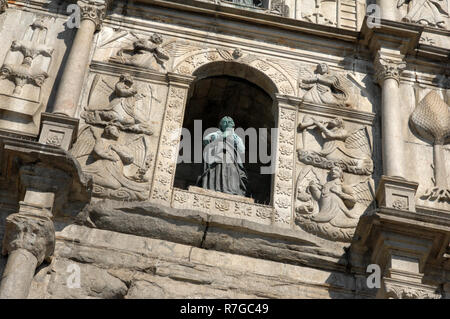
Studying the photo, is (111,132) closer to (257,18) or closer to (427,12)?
(257,18)

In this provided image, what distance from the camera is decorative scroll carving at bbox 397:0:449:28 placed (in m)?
11.2

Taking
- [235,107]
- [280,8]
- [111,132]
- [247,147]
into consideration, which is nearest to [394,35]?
[280,8]

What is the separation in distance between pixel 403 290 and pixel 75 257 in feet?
10.5

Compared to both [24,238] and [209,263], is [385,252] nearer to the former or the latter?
[209,263]

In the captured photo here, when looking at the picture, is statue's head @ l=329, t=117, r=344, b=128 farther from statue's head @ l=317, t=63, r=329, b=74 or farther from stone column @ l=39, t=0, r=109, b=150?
stone column @ l=39, t=0, r=109, b=150

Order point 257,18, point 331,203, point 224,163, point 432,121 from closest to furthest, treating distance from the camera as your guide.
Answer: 1. point 331,203
2. point 224,163
3. point 432,121
4. point 257,18

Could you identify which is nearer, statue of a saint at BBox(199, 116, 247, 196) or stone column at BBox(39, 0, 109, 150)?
stone column at BBox(39, 0, 109, 150)

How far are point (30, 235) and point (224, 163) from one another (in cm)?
287

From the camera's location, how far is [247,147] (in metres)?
11.2

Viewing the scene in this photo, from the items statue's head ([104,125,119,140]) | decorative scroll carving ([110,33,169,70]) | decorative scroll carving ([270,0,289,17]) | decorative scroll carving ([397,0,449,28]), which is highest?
decorative scroll carving ([397,0,449,28])

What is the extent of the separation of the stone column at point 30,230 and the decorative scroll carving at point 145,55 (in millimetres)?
2484

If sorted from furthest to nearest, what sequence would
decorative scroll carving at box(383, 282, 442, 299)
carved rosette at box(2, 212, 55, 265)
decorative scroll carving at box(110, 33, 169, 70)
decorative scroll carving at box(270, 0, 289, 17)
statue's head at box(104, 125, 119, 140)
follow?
decorative scroll carving at box(270, 0, 289, 17) < decorative scroll carving at box(110, 33, 169, 70) < statue's head at box(104, 125, 119, 140) < decorative scroll carving at box(383, 282, 442, 299) < carved rosette at box(2, 212, 55, 265)

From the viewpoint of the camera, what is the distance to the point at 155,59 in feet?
32.1

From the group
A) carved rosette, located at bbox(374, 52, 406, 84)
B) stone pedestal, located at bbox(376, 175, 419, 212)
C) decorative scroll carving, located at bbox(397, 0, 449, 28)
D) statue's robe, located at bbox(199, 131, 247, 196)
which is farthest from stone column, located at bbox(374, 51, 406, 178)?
statue's robe, located at bbox(199, 131, 247, 196)
